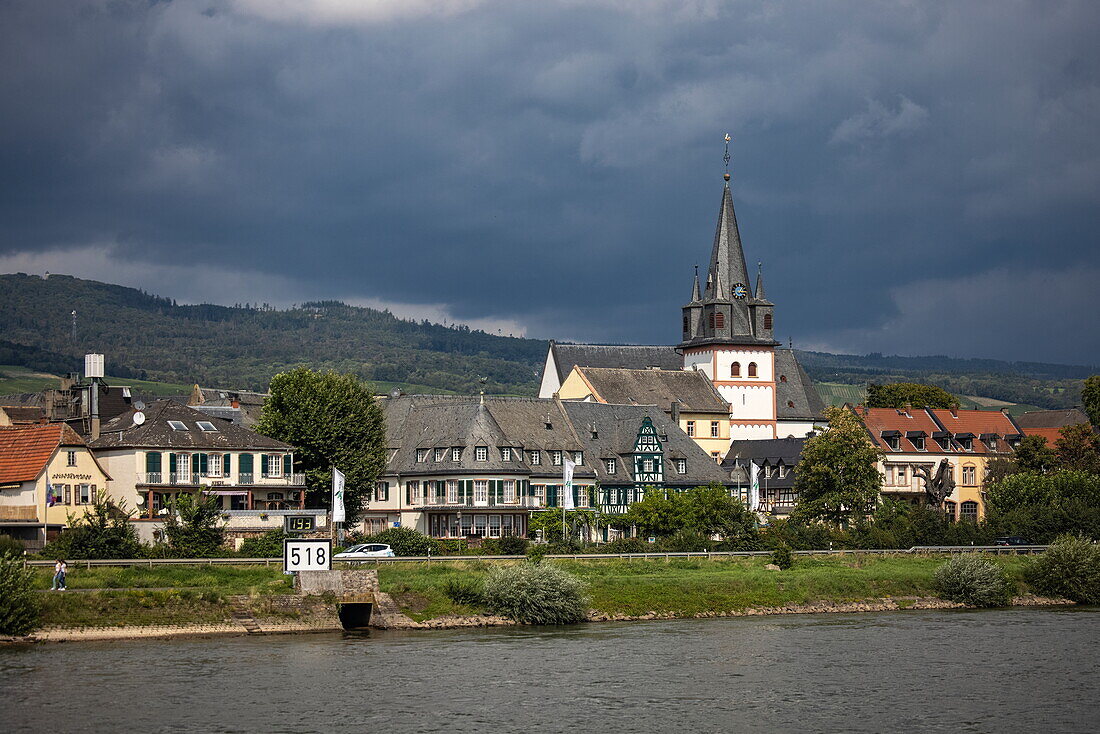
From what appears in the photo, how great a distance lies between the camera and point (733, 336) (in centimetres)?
14438

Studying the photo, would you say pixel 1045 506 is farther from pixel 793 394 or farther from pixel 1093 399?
pixel 793 394

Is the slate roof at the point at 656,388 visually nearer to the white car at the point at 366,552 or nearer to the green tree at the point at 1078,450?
the green tree at the point at 1078,450

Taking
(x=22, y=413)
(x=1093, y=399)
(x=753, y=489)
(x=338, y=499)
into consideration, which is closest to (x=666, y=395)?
(x=753, y=489)

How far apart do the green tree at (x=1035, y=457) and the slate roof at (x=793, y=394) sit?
2611 cm

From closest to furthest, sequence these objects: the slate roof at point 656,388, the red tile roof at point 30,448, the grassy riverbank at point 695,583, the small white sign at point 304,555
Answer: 1. the small white sign at point 304,555
2. the grassy riverbank at point 695,583
3. the red tile roof at point 30,448
4. the slate roof at point 656,388

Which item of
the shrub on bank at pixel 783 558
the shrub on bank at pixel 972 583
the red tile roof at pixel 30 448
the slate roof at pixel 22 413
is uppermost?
the slate roof at pixel 22 413

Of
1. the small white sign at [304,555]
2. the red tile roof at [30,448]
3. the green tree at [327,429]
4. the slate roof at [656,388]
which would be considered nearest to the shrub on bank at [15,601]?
the small white sign at [304,555]

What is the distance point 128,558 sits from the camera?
74.2 metres

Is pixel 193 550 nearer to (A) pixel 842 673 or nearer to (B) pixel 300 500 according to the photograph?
(B) pixel 300 500

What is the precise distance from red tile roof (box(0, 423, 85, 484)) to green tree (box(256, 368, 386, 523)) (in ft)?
49.9

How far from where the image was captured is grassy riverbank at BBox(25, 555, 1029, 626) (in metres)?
64.8

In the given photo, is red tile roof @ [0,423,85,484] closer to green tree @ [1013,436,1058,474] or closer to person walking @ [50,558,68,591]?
person walking @ [50,558,68,591]

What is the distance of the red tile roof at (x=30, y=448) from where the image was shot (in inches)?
3206

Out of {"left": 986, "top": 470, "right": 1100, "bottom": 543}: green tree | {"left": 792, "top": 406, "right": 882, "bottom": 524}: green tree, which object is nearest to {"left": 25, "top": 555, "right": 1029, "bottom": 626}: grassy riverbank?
{"left": 986, "top": 470, "right": 1100, "bottom": 543}: green tree
